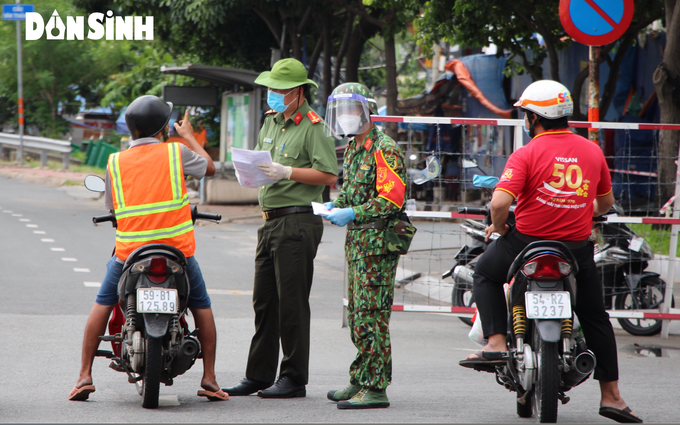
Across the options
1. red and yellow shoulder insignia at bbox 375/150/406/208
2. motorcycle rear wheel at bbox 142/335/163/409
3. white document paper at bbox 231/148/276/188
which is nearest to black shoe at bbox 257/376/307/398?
motorcycle rear wheel at bbox 142/335/163/409

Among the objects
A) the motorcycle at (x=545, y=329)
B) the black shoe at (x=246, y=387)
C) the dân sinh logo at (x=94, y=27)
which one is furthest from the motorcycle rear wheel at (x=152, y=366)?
the dân sinh logo at (x=94, y=27)

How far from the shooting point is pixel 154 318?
4062 millimetres

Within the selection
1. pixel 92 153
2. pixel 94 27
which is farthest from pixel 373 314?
pixel 92 153

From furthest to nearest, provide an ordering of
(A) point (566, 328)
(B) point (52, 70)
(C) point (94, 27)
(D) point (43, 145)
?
(B) point (52, 70) < (D) point (43, 145) < (C) point (94, 27) < (A) point (566, 328)

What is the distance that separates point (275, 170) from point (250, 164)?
14 cm

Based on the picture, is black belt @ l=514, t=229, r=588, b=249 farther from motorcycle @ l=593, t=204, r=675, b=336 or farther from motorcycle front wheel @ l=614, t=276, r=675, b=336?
motorcycle front wheel @ l=614, t=276, r=675, b=336

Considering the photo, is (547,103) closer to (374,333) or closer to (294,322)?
(374,333)

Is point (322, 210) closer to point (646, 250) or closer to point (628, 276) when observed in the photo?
point (628, 276)

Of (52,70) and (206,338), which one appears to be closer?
(206,338)

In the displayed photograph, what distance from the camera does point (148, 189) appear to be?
4.19 m

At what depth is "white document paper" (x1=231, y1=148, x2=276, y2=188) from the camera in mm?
4387

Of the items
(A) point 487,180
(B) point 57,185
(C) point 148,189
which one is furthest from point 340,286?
(B) point 57,185

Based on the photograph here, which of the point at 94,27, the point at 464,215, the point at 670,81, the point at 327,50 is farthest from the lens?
the point at 327,50

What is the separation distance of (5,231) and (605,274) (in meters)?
8.98
